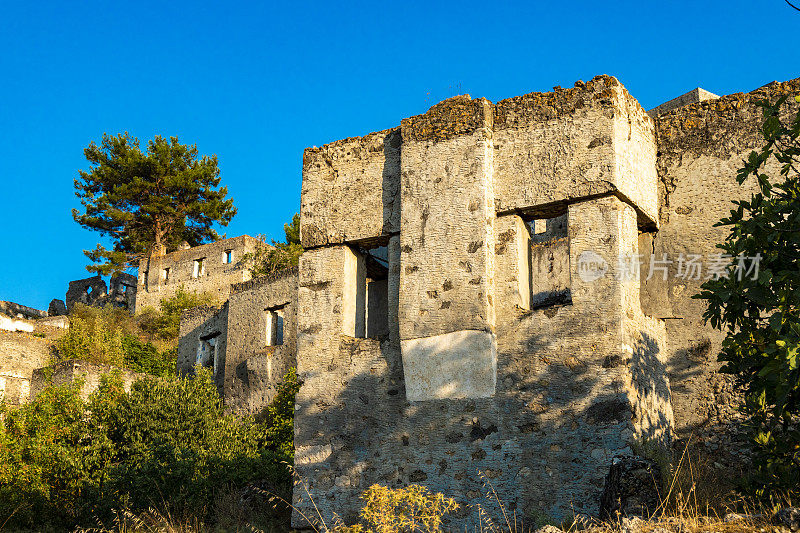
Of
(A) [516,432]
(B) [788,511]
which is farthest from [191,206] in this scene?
(B) [788,511]

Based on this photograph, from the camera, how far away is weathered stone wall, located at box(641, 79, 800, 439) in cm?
859

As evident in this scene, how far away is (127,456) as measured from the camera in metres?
13.7

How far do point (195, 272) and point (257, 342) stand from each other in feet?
52.3

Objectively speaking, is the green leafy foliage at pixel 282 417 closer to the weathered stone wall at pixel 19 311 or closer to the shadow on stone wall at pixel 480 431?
the shadow on stone wall at pixel 480 431

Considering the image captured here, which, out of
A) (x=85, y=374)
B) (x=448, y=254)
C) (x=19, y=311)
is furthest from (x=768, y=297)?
(x=19, y=311)

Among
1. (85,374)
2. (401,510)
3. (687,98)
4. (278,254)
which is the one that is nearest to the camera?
(401,510)

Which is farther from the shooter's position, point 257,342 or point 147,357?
point 147,357

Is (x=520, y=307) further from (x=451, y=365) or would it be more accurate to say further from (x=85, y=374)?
(x=85, y=374)

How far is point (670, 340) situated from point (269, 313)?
13.1 meters

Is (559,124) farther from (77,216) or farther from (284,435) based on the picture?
(77,216)

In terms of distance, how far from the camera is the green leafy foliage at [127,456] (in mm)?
12656

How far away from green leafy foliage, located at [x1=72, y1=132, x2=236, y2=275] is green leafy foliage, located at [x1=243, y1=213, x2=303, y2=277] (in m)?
5.89

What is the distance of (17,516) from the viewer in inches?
512

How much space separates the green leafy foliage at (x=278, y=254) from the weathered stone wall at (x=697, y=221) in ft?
62.1
